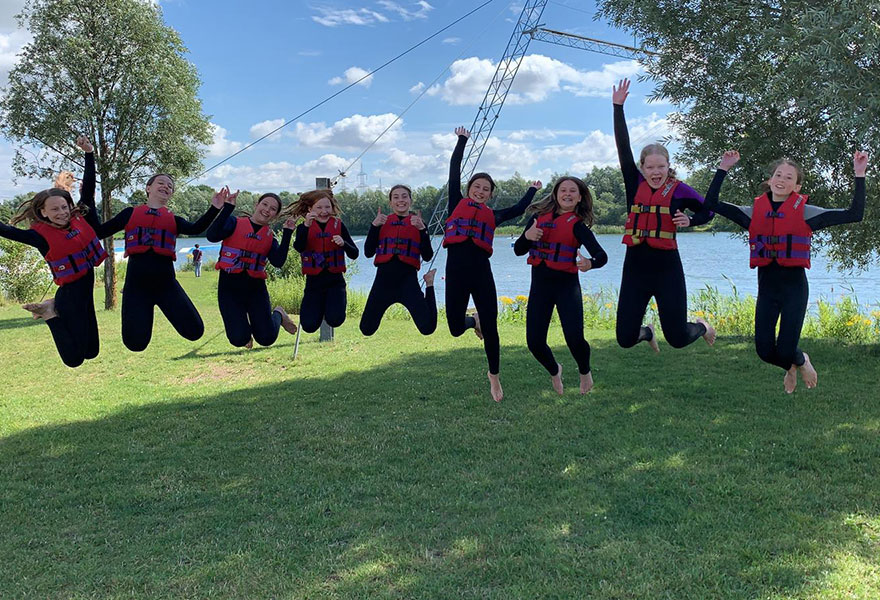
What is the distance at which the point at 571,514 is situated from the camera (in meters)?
6.33

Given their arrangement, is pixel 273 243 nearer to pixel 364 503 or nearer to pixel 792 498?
pixel 364 503

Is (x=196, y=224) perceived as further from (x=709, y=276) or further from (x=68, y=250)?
(x=709, y=276)

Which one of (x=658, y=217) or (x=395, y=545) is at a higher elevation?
(x=658, y=217)

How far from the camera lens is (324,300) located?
22.0 feet

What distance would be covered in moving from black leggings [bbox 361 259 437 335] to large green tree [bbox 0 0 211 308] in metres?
13.3

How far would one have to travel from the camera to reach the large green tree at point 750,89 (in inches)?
300

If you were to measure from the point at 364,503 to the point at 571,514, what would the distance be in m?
2.18

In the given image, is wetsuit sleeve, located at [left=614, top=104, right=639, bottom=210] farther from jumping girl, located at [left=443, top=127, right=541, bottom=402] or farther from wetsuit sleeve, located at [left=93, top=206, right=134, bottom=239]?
wetsuit sleeve, located at [left=93, top=206, right=134, bottom=239]

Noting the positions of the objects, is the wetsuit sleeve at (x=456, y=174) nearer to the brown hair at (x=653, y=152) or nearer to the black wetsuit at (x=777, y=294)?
the brown hair at (x=653, y=152)

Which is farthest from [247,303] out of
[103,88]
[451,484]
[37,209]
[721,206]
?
[103,88]

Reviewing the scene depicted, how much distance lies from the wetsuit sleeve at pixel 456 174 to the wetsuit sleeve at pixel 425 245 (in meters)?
0.37

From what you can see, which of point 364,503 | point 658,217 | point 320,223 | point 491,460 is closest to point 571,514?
point 491,460

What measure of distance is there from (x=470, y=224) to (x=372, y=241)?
1098 mm

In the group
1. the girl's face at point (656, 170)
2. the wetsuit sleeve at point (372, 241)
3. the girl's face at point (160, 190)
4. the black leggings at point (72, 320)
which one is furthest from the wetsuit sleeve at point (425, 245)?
the black leggings at point (72, 320)
